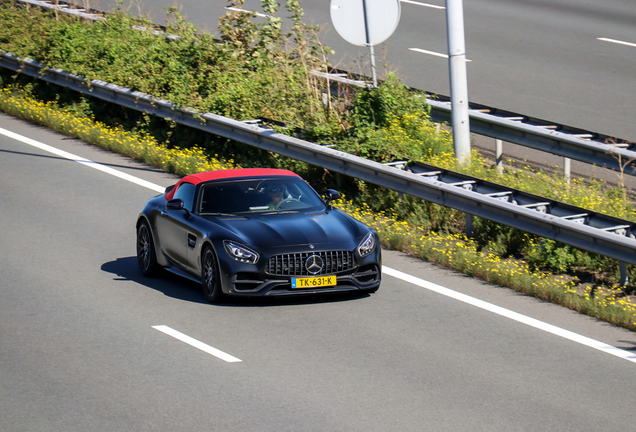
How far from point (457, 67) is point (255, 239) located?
459 centimetres

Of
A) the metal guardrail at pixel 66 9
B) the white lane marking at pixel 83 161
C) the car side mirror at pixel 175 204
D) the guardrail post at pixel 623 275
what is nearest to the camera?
the guardrail post at pixel 623 275

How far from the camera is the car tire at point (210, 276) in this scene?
9.81m

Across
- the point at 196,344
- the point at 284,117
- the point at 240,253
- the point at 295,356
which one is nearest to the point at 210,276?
the point at 240,253

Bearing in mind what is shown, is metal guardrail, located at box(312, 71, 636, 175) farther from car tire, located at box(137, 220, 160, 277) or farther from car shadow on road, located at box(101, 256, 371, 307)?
car tire, located at box(137, 220, 160, 277)

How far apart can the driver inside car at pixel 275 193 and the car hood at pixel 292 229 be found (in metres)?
0.24

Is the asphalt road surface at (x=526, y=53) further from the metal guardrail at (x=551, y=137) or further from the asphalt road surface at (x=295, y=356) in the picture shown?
the asphalt road surface at (x=295, y=356)

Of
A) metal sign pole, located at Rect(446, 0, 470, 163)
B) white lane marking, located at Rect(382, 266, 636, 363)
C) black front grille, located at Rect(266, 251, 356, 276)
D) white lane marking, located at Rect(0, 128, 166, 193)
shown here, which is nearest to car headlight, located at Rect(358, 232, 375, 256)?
black front grille, located at Rect(266, 251, 356, 276)

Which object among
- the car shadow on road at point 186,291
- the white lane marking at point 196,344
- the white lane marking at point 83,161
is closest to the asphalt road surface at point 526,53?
the white lane marking at point 83,161

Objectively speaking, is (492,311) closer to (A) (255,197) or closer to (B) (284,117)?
(A) (255,197)

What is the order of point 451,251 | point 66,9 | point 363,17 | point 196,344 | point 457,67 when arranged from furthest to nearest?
point 66,9
point 363,17
point 457,67
point 451,251
point 196,344

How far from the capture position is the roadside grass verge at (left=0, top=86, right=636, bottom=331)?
381 inches

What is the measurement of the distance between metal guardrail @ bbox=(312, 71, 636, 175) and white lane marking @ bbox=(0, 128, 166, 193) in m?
3.87

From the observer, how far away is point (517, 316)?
9.52 m

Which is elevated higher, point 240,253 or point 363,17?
point 363,17
